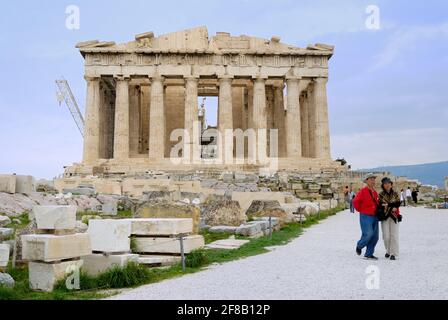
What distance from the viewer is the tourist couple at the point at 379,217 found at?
9070 mm

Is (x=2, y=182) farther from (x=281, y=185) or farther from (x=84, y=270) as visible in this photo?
(x=281, y=185)

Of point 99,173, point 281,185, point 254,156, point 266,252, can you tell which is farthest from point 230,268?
point 254,156

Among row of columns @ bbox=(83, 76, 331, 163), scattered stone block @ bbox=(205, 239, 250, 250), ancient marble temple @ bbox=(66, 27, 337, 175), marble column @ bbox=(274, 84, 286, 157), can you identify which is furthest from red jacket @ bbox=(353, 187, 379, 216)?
marble column @ bbox=(274, 84, 286, 157)

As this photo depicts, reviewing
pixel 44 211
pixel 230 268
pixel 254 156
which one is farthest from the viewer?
pixel 254 156

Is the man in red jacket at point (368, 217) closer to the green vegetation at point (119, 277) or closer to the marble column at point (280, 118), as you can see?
the green vegetation at point (119, 277)

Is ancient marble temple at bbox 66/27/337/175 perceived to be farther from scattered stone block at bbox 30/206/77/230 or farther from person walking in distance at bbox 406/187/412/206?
scattered stone block at bbox 30/206/77/230

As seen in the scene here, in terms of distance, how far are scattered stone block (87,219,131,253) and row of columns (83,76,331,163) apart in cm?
2843

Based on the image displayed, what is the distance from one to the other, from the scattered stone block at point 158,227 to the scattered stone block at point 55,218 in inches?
80.1

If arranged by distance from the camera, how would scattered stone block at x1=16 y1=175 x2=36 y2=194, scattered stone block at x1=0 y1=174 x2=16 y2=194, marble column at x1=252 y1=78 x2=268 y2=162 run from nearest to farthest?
scattered stone block at x1=0 y1=174 x2=16 y2=194
scattered stone block at x1=16 y1=175 x2=36 y2=194
marble column at x1=252 y1=78 x2=268 y2=162

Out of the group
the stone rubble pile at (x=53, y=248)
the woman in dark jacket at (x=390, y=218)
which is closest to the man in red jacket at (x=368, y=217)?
the woman in dark jacket at (x=390, y=218)

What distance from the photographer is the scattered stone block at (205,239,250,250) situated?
10414 millimetres
